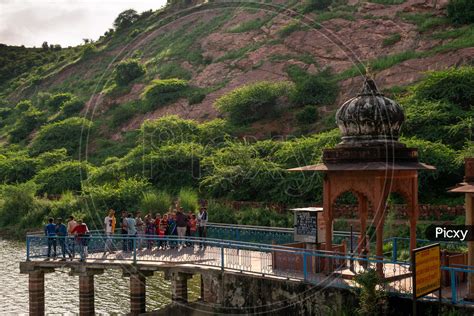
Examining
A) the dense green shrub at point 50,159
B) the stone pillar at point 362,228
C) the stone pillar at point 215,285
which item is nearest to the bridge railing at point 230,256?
the stone pillar at point 215,285

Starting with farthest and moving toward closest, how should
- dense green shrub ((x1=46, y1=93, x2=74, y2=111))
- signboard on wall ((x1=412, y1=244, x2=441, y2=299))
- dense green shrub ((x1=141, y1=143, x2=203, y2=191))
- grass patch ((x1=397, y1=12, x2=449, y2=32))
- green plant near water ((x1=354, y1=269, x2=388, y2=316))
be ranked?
1. dense green shrub ((x1=46, y1=93, x2=74, y2=111))
2. grass patch ((x1=397, y1=12, x2=449, y2=32))
3. dense green shrub ((x1=141, y1=143, x2=203, y2=191))
4. green plant near water ((x1=354, y1=269, x2=388, y2=316))
5. signboard on wall ((x1=412, y1=244, x2=441, y2=299))

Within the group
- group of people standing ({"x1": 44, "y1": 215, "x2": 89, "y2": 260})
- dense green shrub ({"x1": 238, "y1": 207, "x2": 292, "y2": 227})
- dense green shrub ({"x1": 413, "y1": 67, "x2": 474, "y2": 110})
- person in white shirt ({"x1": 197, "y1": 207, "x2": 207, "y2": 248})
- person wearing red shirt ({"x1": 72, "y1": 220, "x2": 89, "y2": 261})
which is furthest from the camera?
dense green shrub ({"x1": 413, "y1": 67, "x2": 474, "y2": 110})

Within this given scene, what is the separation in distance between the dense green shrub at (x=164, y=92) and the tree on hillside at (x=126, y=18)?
46.9 metres

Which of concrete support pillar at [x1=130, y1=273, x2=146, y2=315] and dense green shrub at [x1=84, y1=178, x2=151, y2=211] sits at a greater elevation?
dense green shrub at [x1=84, y1=178, x2=151, y2=211]

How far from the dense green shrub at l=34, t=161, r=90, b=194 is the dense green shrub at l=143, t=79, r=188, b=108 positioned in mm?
16639

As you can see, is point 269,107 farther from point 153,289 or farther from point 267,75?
point 153,289

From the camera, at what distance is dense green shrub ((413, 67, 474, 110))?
45.4 m

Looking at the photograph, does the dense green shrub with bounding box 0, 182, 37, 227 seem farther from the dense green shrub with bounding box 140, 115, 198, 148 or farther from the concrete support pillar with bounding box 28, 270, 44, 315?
the concrete support pillar with bounding box 28, 270, 44, 315

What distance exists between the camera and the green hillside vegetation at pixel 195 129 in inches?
1639

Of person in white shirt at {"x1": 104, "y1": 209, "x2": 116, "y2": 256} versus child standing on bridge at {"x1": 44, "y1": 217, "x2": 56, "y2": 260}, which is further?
person in white shirt at {"x1": 104, "y1": 209, "x2": 116, "y2": 256}

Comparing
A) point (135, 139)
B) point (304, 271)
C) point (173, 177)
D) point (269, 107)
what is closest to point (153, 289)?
point (304, 271)

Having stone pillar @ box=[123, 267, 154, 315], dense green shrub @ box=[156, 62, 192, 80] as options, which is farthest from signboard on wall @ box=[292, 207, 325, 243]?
dense green shrub @ box=[156, 62, 192, 80]

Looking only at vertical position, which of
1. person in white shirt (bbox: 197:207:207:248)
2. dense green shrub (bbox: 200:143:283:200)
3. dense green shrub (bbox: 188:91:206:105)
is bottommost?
person in white shirt (bbox: 197:207:207:248)

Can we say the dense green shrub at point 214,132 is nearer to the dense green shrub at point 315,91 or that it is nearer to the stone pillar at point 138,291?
the dense green shrub at point 315,91
